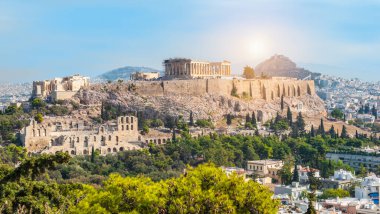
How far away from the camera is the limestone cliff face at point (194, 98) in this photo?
5828cm

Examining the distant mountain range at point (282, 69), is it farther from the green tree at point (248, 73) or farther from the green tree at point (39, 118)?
the green tree at point (39, 118)

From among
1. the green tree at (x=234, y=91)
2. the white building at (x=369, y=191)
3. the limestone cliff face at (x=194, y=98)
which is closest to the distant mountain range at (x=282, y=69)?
the limestone cliff face at (x=194, y=98)

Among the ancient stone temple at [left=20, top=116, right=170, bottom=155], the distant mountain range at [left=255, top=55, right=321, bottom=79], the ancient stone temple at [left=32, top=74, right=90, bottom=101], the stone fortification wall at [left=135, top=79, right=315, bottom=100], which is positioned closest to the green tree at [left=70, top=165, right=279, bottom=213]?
the ancient stone temple at [left=20, top=116, right=170, bottom=155]

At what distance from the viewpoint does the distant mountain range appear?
142363mm

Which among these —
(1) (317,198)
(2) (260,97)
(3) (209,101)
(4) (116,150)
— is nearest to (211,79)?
(3) (209,101)

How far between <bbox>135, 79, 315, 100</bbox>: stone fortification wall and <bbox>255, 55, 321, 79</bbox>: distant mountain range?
63568 mm

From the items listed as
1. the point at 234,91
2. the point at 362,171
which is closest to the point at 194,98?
the point at 234,91

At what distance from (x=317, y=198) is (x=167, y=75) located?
34.8 metres

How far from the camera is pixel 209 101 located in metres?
62.4

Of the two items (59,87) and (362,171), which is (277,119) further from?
(59,87)

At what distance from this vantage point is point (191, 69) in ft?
220

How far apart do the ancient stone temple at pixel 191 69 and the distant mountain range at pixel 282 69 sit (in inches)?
2805

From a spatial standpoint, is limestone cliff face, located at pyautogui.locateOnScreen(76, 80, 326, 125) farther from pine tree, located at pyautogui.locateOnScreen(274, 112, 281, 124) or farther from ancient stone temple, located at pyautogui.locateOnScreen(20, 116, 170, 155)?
ancient stone temple, located at pyautogui.locateOnScreen(20, 116, 170, 155)

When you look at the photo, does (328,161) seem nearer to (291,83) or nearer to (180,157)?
(180,157)
